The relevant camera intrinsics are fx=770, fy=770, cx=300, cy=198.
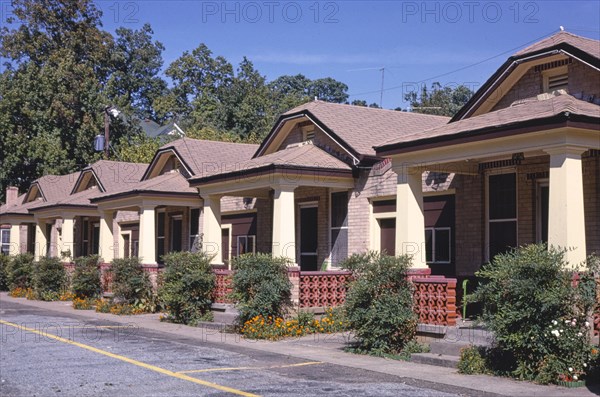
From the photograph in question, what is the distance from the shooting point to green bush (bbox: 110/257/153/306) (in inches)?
941

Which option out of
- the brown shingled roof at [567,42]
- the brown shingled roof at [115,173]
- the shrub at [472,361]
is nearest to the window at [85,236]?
the brown shingled roof at [115,173]

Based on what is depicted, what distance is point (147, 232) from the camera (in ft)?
82.2

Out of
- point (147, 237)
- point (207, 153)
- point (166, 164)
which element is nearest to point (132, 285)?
point (147, 237)

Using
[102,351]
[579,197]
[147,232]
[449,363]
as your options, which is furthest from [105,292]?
[579,197]

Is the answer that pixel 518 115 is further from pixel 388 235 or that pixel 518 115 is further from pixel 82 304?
pixel 82 304

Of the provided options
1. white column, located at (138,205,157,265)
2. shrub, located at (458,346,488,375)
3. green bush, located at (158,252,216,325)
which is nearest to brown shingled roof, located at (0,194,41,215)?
white column, located at (138,205,157,265)

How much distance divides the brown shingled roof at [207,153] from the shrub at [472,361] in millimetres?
15416

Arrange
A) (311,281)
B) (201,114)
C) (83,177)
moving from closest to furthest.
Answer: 1. (311,281)
2. (83,177)
3. (201,114)

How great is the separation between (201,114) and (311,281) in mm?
42679

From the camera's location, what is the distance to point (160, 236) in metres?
29.8

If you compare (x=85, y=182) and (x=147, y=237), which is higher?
(x=85, y=182)

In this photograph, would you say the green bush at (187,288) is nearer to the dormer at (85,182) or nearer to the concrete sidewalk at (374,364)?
the concrete sidewalk at (374,364)

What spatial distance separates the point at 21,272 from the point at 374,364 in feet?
80.8

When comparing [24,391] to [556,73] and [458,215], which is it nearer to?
[458,215]
